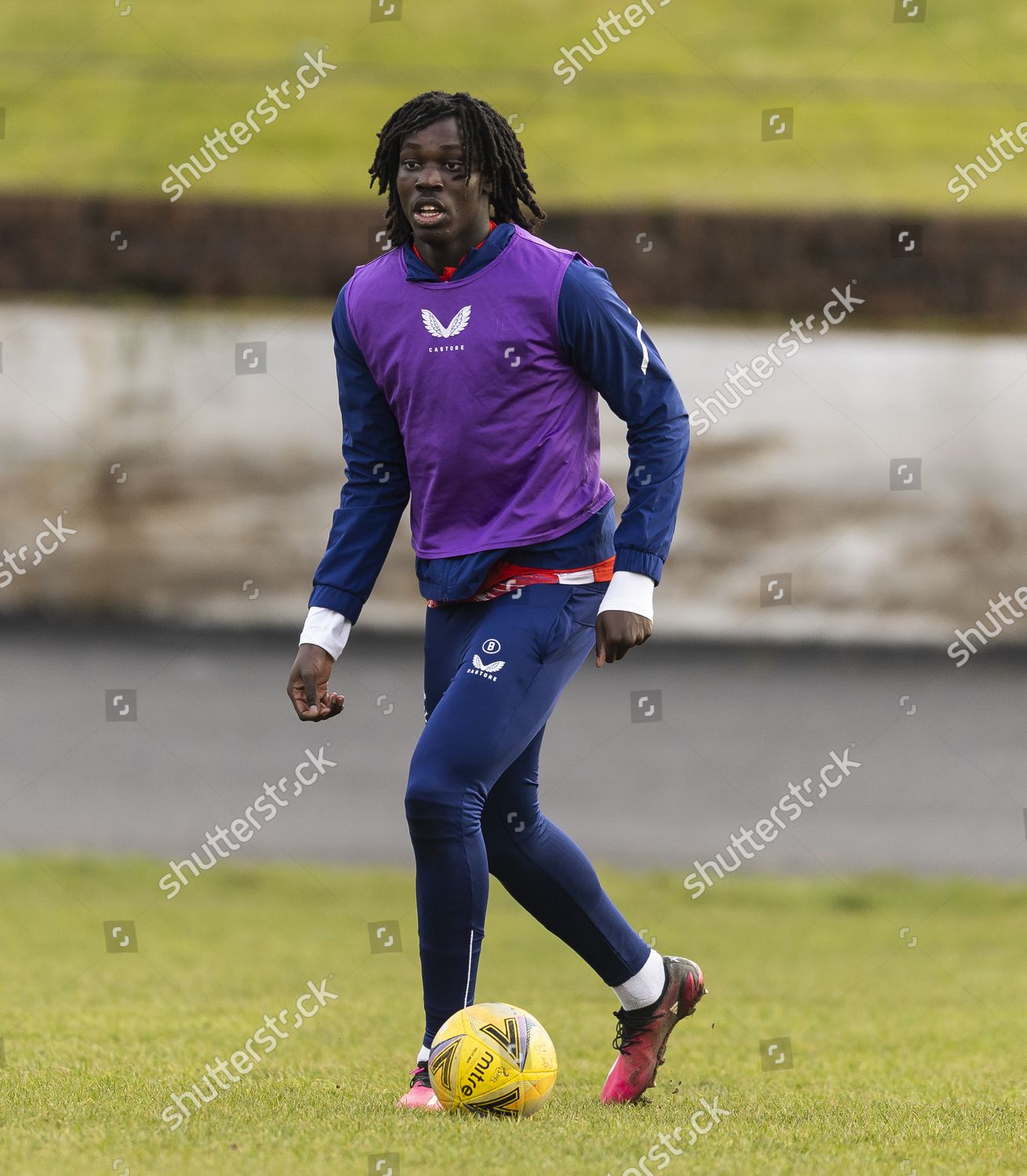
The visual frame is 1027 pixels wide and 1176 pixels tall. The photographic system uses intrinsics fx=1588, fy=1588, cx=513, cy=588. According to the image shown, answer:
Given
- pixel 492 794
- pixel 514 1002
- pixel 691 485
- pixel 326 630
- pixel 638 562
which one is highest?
pixel 638 562

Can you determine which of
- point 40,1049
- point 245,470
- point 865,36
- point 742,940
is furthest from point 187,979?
point 865,36

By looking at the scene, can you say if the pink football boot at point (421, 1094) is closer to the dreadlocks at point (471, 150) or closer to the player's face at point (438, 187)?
the player's face at point (438, 187)

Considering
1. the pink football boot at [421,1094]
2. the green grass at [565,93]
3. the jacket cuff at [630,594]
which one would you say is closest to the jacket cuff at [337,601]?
the jacket cuff at [630,594]

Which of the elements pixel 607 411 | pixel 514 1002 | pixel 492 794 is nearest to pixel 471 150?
pixel 492 794

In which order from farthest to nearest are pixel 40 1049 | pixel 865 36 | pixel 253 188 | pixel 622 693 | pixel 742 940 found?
pixel 865 36 < pixel 253 188 < pixel 622 693 < pixel 742 940 < pixel 40 1049

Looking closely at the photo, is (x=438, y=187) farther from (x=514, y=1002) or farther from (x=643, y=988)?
(x=514, y=1002)

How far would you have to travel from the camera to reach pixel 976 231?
1622 centimetres

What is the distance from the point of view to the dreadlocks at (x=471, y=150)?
425 centimetres

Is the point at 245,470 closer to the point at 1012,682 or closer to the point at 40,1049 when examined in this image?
the point at 1012,682

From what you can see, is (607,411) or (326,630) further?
(607,411)

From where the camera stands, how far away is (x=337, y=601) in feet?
14.8

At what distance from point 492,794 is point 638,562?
30.2 inches

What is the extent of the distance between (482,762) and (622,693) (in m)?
9.62

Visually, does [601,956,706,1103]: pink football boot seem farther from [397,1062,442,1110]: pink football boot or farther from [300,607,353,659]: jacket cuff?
[300,607,353,659]: jacket cuff
